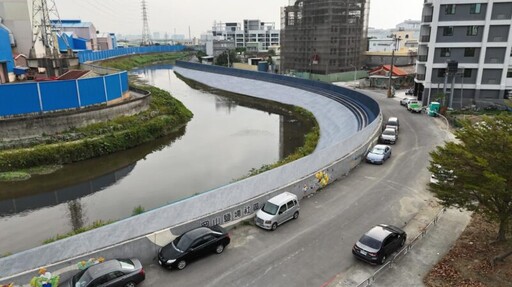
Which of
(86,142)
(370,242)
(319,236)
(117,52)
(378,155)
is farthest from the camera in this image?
(117,52)

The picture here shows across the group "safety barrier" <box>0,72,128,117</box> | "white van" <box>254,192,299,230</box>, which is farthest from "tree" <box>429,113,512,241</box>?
"safety barrier" <box>0,72,128,117</box>

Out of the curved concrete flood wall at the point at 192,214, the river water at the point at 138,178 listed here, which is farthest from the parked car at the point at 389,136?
the river water at the point at 138,178

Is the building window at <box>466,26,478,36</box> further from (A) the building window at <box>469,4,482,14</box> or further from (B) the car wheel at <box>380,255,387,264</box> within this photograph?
(B) the car wheel at <box>380,255,387,264</box>

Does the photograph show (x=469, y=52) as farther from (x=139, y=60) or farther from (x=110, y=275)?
(x=139, y=60)

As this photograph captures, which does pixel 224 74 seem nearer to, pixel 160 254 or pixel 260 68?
pixel 260 68

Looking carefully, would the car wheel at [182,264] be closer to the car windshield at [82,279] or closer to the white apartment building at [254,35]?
the car windshield at [82,279]

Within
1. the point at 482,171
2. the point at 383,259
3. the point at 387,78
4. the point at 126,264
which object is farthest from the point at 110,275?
the point at 387,78
